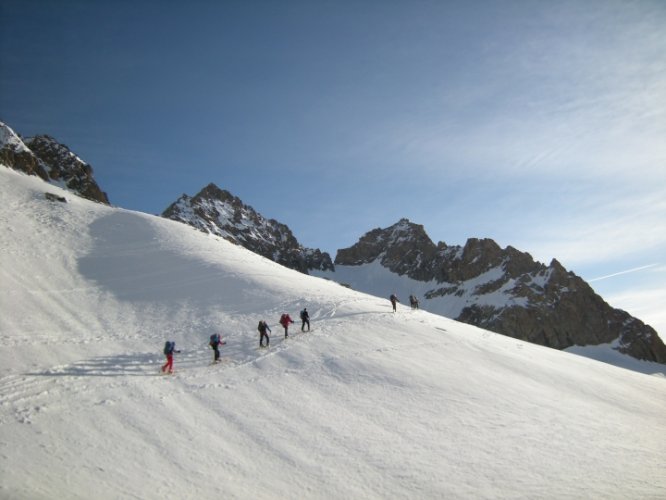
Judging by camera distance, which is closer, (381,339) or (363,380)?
(363,380)

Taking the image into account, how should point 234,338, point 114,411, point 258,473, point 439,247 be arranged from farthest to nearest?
1. point 439,247
2. point 234,338
3. point 114,411
4. point 258,473

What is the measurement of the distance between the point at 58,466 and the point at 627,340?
16556 centimetres

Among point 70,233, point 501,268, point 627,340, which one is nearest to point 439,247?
point 501,268

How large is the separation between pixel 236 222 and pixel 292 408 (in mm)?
165004

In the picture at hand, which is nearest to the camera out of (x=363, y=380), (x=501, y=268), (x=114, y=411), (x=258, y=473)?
(x=258, y=473)

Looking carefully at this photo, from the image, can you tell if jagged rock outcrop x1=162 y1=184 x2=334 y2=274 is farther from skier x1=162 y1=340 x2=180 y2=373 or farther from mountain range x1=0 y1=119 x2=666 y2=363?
skier x1=162 y1=340 x2=180 y2=373

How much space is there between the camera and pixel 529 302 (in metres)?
144

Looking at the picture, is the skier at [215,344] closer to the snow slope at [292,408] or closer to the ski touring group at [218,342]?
the ski touring group at [218,342]

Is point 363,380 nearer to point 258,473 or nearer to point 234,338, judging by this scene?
point 258,473

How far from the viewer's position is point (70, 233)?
38344 mm

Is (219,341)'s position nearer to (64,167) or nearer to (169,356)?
(169,356)

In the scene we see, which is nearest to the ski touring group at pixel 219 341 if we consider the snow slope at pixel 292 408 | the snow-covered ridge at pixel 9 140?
the snow slope at pixel 292 408

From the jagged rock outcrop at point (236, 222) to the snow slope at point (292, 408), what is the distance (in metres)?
122

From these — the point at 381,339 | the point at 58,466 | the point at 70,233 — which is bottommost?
the point at 58,466
